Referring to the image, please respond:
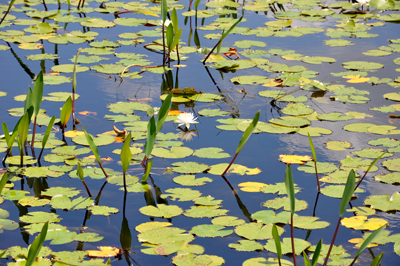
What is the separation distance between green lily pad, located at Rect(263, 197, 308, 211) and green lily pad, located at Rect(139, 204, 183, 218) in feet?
1.19

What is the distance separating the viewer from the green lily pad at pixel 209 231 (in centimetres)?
160

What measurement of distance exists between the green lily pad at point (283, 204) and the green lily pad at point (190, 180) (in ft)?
1.00

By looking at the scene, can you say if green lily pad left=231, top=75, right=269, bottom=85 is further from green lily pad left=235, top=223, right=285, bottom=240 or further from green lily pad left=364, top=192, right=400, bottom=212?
green lily pad left=235, top=223, right=285, bottom=240

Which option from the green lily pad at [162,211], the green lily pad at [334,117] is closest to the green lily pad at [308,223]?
the green lily pad at [162,211]

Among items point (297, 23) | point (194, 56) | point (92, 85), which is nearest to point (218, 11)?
point (297, 23)

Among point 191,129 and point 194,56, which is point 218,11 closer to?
point 194,56

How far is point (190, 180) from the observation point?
1.98 m

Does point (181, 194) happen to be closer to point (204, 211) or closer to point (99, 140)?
point (204, 211)

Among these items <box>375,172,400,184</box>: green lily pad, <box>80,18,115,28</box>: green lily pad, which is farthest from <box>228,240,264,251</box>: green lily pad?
<box>80,18,115,28</box>: green lily pad

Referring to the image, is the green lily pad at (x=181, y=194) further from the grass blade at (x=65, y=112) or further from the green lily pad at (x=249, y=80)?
the green lily pad at (x=249, y=80)

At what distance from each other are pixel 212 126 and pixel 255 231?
3.35ft

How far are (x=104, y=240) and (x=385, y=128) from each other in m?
1.70

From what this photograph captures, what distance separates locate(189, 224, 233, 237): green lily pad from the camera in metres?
1.60

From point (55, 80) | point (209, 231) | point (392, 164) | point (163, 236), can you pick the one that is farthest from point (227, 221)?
point (55, 80)
